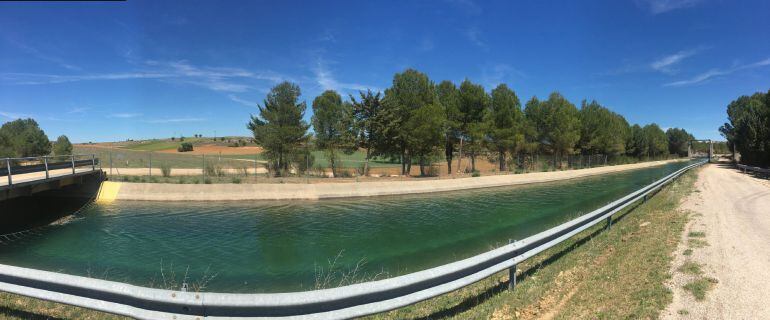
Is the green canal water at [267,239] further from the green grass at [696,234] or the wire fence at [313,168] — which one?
the wire fence at [313,168]

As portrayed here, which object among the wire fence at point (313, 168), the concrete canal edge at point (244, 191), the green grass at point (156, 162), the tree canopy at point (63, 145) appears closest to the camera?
the concrete canal edge at point (244, 191)

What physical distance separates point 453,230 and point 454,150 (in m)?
32.1

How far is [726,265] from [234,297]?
8.03 meters

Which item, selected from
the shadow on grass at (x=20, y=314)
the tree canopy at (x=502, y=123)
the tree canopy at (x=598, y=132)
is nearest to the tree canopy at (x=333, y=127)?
the tree canopy at (x=502, y=123)

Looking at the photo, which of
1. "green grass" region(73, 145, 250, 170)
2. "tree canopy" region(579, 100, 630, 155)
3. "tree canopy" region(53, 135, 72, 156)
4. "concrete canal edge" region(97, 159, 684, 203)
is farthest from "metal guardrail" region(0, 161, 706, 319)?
"tree canopy" region(579, 100, 630, 155)

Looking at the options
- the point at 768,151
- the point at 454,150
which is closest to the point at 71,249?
the point at 454,150

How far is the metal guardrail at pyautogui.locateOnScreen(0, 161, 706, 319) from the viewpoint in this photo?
147 inches

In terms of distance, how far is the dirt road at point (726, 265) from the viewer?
490 cm

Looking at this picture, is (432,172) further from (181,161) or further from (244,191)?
(181,161)

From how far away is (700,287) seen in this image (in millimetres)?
5621

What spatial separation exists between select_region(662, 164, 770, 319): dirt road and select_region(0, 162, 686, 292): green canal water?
5640 millimetres

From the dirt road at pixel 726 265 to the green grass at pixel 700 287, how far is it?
0.05 m

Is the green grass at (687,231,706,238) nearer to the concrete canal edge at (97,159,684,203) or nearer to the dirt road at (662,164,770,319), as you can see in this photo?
the dirt road at (662,164,770,319)

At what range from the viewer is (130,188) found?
26.7 meters
